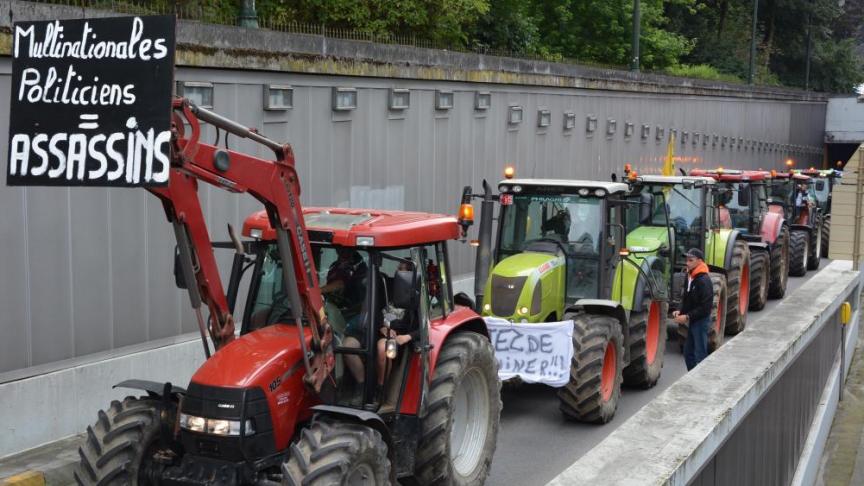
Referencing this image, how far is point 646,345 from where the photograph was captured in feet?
40.2

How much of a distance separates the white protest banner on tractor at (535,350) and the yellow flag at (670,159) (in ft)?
55.9

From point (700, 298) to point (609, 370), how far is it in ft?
7.30

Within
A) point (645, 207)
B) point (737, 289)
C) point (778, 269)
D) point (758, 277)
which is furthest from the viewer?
point (778, 269)

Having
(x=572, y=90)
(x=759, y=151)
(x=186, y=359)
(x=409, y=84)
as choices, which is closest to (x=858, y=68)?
(x=759, y=151)

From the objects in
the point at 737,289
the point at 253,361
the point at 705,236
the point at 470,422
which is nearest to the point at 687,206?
the point at 705,236

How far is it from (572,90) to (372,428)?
1561 cm

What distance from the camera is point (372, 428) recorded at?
6781mm

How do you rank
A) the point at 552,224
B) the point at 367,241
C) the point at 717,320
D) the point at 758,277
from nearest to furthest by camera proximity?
1. the point at 367,241
2. the point at 552,224
3. the point at 717,320
4. the point at 758,277

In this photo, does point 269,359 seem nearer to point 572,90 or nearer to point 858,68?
point 572,90

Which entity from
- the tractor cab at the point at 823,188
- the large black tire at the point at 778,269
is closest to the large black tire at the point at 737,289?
the large black tire at the point at 778,269

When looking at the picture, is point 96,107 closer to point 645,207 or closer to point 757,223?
point 645,207

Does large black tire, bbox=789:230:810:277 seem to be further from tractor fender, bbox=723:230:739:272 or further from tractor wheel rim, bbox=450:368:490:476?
tractor wheel rim, bbox=450:368:490:476

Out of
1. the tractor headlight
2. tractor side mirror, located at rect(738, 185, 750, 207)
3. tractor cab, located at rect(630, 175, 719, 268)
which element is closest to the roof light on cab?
the tractor headlight

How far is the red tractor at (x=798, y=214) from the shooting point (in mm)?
23594
